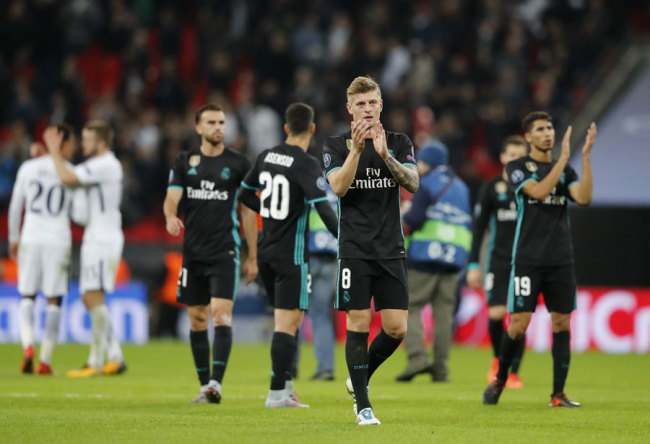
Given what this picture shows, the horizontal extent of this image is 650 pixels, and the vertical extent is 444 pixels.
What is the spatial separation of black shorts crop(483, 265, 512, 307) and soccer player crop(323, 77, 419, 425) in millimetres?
3994

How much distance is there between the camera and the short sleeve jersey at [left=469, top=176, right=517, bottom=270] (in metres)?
11.5

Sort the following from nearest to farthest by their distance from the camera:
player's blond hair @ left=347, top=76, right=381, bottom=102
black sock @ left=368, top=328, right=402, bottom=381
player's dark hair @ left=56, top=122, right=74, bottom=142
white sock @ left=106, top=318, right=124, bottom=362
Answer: player's blond hair @ left=347, top=76, right=381, bottom=102, black sock @ left=368, top=328, right=402, bottom=381, player's dark hair @ left=56, top=122, right=74, bottom=142, white sock @ left=106, top=318, right=124, bottom=362

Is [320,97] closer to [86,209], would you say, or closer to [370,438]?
[86,209]

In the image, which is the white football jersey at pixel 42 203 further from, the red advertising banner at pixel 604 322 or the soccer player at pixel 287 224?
the red advertising banner at pixel 604 322

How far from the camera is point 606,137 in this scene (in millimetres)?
19984

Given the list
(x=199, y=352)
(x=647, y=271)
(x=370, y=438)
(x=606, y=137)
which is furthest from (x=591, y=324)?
(x=370, y=438)

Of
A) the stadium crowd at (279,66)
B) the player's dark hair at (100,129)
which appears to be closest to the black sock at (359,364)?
the player's dark hair at (100,129)

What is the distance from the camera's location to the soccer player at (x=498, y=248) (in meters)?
11.5

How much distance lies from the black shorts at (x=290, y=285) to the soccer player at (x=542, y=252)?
165 centimetres

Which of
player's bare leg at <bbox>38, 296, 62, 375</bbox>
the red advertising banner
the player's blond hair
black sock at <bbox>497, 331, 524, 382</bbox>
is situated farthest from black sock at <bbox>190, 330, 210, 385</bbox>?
the red advertising banner

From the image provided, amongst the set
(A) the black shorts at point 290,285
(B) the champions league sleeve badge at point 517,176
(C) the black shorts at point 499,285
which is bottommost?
(A) the black shorts at point 290,285

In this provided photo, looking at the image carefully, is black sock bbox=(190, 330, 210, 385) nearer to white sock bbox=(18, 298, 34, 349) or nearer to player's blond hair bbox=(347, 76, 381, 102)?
player's blond hair bbox=(347, 76, 381, 102)

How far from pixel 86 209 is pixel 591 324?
832cm

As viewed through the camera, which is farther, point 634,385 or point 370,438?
point 634,385
